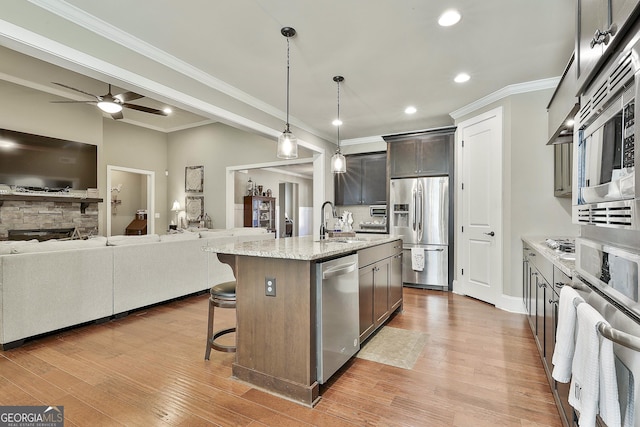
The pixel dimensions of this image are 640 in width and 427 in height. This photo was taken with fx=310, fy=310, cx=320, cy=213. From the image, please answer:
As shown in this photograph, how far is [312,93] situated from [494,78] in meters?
2.18

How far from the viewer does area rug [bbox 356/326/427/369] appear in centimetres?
255

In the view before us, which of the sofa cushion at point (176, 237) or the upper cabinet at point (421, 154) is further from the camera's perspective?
the upper cabinet at point (421, 154)

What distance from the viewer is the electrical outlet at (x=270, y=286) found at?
208 cm

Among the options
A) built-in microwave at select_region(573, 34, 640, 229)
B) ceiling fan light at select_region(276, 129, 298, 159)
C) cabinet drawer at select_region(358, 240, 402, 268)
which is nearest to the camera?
built-in microwave at select_region(573, 34, 640, 229)

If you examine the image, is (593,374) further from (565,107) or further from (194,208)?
(194,208)

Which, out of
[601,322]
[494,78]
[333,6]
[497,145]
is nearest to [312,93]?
[333,6]

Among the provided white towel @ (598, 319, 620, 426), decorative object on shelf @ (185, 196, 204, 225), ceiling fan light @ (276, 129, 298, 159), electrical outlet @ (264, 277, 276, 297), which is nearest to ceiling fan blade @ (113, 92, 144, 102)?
ceiling fan light @ (276, 129, 298, 159)

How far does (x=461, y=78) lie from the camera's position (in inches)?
142

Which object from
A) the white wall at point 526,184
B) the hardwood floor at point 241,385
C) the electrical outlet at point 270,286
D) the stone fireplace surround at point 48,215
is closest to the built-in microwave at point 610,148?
the hardwood floor at point 241,385

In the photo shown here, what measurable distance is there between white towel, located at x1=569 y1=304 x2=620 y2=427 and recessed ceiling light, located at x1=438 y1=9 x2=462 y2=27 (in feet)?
7.71

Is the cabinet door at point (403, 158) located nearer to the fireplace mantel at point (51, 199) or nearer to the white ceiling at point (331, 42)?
the white ceiling at point (331, 42)

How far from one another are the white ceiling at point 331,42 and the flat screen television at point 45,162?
175cm

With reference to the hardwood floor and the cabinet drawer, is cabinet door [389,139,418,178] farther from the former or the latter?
the hardwood floor

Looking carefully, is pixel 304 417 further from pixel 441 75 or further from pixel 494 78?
pixel 494 78
